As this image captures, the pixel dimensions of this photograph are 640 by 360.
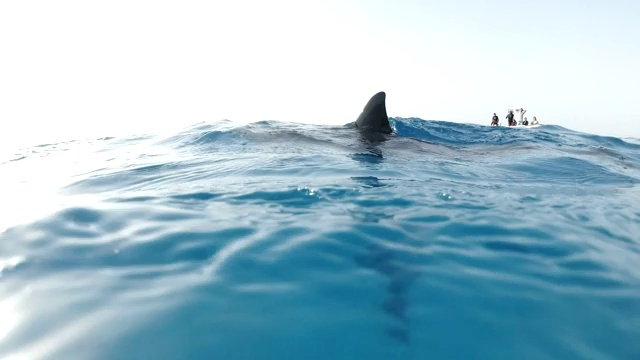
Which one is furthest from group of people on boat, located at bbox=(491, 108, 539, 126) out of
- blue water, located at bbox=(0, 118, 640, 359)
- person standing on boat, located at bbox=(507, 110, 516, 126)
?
blue water, located at bbox=(0, 118, 640, 359)

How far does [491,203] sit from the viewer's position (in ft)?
22.3

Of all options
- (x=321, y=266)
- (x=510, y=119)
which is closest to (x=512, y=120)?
(x=510, y=119)

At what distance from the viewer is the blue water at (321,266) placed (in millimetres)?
3400

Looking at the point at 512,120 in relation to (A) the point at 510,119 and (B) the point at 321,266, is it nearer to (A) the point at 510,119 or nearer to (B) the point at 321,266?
(A) the point at 510,119

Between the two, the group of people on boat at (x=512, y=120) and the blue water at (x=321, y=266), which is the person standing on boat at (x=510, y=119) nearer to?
the group of people on boat at (x=512, y=120)

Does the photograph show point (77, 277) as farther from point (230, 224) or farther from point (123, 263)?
point (230, 224)

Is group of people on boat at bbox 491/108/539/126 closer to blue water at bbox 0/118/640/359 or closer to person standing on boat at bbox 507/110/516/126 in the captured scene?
person standing on boat at bbox 507/110/516/126

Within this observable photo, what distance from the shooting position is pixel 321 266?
4523 millimetres

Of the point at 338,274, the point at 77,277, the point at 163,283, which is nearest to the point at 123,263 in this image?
the point at 77,277

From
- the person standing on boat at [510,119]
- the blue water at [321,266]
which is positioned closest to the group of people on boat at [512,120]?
the person standing on boat at [510,119]

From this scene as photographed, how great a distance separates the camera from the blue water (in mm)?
3400

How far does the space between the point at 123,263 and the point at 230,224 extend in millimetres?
1370

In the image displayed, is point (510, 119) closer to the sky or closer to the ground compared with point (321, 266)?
closer to the sky

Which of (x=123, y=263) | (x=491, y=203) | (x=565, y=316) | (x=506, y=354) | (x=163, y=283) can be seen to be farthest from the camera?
(x=491, y=203)
